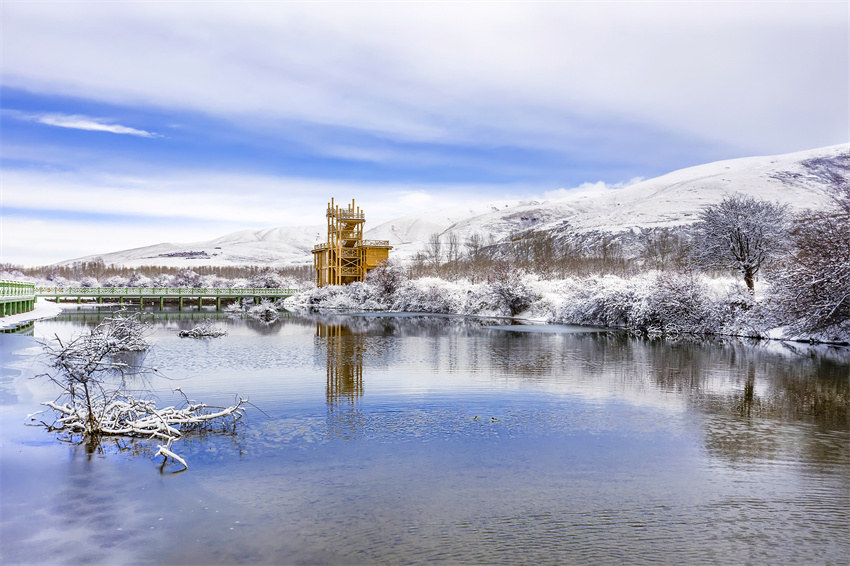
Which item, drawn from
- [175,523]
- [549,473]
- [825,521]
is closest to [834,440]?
[825,521]

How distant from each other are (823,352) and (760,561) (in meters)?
24.2

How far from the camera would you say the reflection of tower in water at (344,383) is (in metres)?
14.0

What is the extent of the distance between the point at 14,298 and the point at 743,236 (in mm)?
50095

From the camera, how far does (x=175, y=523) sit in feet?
27.6

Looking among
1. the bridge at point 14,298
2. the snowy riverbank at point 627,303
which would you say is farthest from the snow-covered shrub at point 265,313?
the bridge at point 14,298

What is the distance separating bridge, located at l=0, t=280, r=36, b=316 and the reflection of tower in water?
76.5ft

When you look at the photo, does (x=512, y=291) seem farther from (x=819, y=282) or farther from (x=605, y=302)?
(x=819, y=282)

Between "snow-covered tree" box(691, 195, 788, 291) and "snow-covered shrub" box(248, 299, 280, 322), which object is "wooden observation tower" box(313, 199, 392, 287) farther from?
"snow-covered tree" box(691, 195, 788, 291)

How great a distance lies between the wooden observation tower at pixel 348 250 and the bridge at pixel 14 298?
35.5 m

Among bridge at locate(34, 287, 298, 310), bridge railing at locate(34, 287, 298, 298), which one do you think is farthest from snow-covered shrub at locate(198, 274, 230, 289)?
bridge railing at locate(34, 287, 298, 298)

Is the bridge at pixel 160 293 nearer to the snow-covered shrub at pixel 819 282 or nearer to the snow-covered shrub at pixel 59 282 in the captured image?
the snow-covered shrub at pixel 59 282

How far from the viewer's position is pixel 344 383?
63.9ft

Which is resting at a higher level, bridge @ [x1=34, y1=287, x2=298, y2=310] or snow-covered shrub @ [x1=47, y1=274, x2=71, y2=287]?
snow-covered shrub @ [x1=47, y1=274, x2=71, y2=287]

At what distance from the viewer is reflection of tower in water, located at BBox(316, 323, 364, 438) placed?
551 inches
